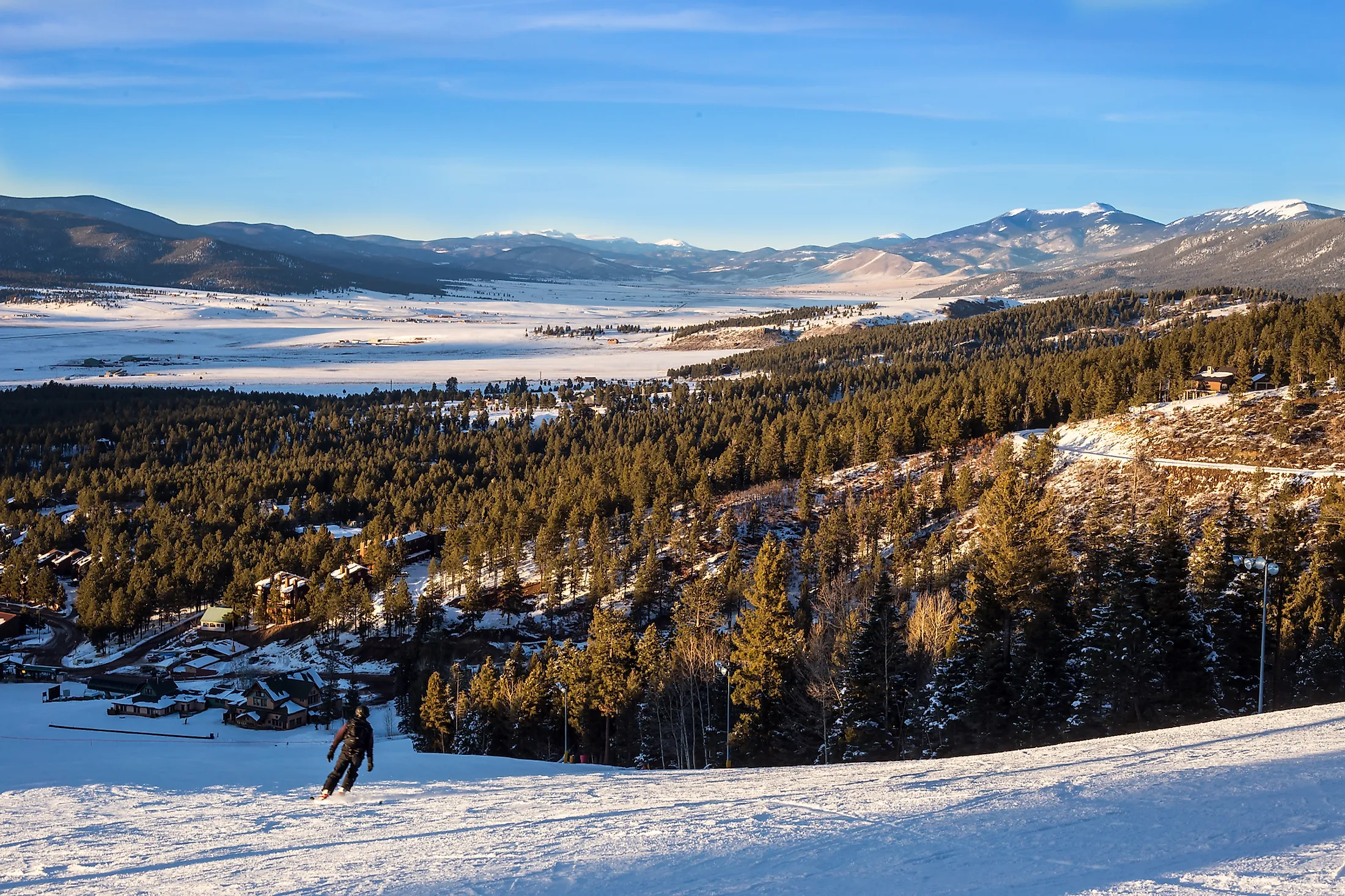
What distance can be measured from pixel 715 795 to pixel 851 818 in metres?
2.67

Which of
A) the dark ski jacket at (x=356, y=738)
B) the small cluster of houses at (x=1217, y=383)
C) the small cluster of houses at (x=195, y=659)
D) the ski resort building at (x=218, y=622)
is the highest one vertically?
the small cluster of houses at (x=1217, y=383)

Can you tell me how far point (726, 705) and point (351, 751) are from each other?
2338 cm

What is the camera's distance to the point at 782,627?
32.4 meters

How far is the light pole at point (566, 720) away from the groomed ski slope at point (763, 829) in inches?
682

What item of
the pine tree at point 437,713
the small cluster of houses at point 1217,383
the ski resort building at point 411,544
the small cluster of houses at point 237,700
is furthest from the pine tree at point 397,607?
the small cluster of houses at point 1217,383

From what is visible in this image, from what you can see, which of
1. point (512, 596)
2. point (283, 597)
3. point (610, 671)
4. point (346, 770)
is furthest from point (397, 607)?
point (346, 770)

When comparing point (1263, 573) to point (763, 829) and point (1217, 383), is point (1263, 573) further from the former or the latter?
point (1217, 383)

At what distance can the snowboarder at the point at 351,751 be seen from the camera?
13.5m

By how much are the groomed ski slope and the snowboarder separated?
41 cm

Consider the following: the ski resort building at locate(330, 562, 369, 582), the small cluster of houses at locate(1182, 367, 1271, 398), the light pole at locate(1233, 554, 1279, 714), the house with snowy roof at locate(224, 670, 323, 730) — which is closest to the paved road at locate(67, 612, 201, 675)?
the ski resort building at locate(330, 562, 369, 582)

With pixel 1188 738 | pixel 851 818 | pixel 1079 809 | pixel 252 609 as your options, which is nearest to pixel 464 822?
pixel 851 818

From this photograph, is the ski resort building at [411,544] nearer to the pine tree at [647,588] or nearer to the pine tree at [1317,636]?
the pine tree at [647,588]

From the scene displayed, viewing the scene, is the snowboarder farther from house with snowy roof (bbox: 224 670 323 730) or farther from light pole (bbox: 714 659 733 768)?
house with snowy roof (bbox: 224 670 323 730)

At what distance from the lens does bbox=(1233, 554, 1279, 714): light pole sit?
81.8 feet
